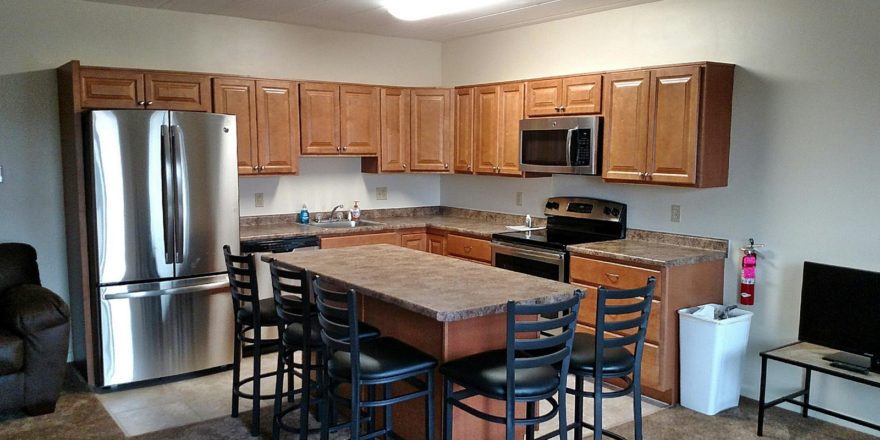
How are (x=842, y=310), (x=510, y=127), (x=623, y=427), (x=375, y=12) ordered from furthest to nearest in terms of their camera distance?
(x=510, y=127) < (x=375, y=12) < (x=623, y=427) < (x=842, y=310)

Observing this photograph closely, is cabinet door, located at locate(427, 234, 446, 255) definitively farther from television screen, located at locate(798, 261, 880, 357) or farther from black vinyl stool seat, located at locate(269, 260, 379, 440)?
television screen, located at locate(798, 261, 880, 357)

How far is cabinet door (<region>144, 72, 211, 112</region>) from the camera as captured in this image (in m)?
4.70

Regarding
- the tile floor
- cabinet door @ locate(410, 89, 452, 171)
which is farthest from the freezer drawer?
cabinet door @ locate(410, 89, 452, 171)

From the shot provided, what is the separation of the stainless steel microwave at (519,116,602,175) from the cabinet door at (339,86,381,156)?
1.30 m

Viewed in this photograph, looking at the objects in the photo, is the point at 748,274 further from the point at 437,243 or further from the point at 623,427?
the point at 437,243

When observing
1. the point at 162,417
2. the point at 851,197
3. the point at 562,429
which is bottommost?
the point at 162,417

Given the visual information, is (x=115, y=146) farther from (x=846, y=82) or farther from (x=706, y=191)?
(x=846, y=82)

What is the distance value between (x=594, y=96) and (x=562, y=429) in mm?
2678

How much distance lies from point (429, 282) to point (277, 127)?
8.81ft

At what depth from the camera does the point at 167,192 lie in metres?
4.41

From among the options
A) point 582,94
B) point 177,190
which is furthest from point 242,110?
point 582,94

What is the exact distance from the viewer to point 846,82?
376 cm

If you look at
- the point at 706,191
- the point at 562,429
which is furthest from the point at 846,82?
Answer: the point at 562,429

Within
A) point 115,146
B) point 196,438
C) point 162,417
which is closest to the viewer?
point 196,438
